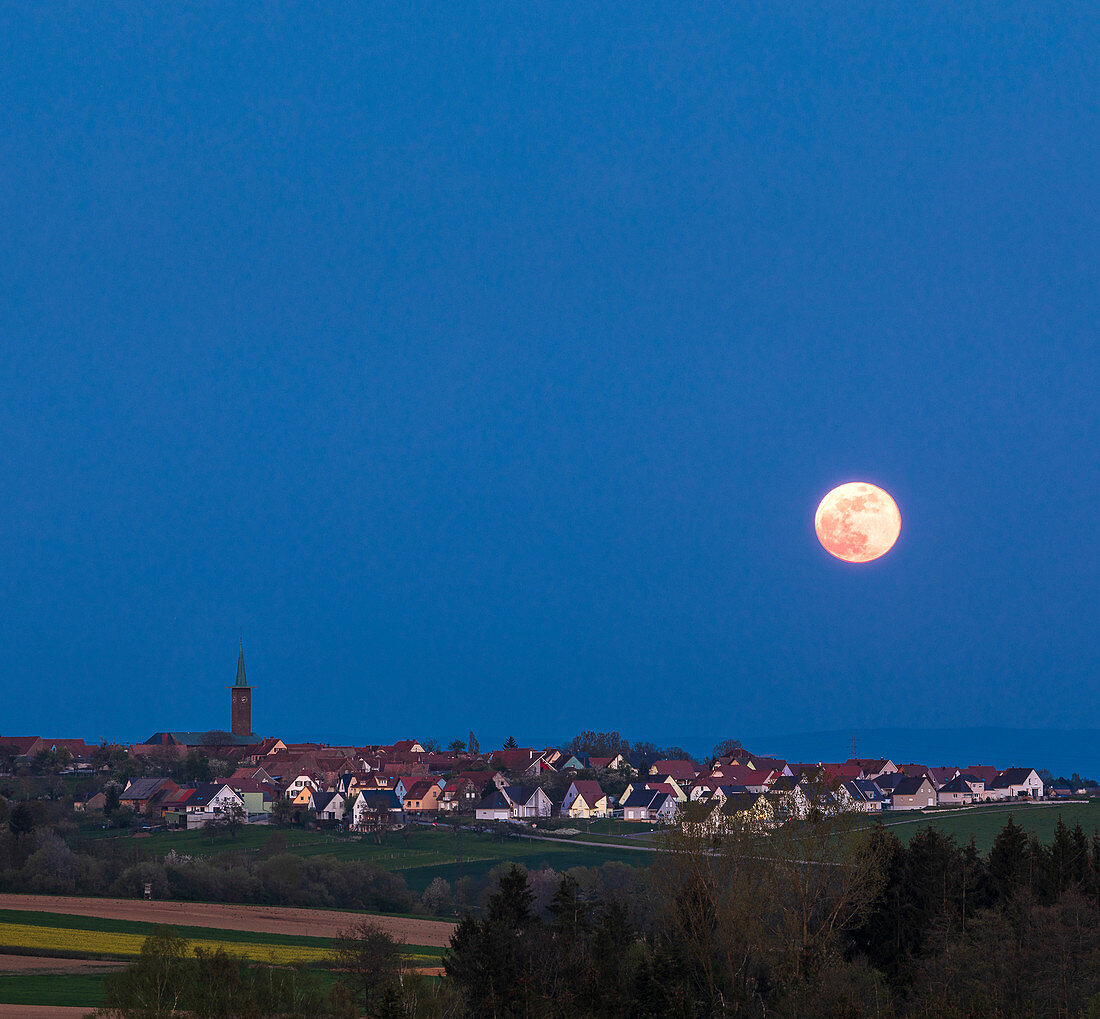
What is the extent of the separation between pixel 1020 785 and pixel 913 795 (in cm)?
1764

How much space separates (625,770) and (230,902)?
291 feet

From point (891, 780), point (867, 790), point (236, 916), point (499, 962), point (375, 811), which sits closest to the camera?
point (499, 962)

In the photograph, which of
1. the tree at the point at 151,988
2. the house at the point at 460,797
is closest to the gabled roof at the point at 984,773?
the house at the point at 460,797

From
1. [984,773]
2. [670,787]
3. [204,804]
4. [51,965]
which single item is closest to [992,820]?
[670,787]

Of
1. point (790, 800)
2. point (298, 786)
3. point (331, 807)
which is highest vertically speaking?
point (298, 786)

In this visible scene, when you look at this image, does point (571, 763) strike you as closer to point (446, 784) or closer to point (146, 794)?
point (446, 784)

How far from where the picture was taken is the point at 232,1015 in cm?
3162

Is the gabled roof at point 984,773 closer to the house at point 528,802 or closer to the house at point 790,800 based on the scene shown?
the house at point 528,802

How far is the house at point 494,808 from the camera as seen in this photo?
12031cm

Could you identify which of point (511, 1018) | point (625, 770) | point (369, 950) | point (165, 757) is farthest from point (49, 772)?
point (511, 1018)

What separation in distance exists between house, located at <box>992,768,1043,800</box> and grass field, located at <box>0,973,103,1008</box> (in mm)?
114519

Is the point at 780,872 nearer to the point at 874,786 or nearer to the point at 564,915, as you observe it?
the point at 564,915

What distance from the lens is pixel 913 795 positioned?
131 metres

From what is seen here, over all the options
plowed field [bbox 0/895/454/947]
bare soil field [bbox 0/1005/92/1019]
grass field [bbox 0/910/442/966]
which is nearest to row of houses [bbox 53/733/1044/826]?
plowed field [bbox 0/895/454/947]
